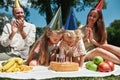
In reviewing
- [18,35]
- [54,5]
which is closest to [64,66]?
[18,35]

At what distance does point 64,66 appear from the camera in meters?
4.23

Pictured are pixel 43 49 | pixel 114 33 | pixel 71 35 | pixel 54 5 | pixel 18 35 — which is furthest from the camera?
pixel 54 5

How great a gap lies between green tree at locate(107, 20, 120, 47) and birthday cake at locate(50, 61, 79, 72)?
446 centimetres

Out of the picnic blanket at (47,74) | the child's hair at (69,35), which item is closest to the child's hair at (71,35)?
the child's hair at (69,35)

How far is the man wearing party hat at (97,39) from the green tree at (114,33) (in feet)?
11.5

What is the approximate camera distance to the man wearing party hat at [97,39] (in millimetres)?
4996

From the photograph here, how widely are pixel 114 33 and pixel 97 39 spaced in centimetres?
381

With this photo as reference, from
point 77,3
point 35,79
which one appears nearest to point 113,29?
point 77,3

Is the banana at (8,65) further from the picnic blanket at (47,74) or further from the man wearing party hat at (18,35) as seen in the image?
the man wearing party hat at (18,35)

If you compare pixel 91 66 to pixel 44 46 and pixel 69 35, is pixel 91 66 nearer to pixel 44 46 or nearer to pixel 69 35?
pixel 69 35

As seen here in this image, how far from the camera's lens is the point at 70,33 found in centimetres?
439

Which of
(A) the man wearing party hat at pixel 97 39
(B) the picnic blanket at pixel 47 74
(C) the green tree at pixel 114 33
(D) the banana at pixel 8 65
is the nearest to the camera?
(B) the picnic blanket at pixel 47 74

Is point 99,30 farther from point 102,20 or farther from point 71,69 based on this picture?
point 71,69

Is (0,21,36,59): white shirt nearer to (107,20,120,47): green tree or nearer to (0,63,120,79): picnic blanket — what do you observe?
(0,63,120,79): picnic blanket
